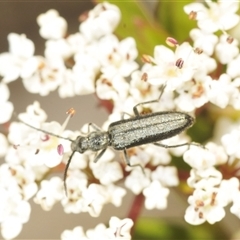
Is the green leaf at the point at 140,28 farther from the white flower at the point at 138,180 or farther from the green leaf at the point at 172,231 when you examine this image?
the green leaf at the point at 172,231

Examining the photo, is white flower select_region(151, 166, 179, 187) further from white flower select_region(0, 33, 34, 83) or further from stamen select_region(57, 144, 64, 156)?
white flower select_region(0, 33, 34, 83)

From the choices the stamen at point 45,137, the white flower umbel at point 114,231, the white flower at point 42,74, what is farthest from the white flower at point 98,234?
the white flower at point 42,74

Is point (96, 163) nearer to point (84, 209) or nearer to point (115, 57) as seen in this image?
point (84, 209)

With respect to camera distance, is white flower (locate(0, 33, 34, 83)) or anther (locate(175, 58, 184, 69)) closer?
anther (locate(175, 58, 184, 69))

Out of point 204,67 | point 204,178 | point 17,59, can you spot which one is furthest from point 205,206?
point 17,59

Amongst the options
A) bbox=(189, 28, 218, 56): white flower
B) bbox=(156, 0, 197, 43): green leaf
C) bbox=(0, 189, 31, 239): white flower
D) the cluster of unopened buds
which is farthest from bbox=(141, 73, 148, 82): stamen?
bbox=(0, 189, 31, 239): white flower

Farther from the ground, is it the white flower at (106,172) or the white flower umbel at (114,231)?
the white flower at (106,172)

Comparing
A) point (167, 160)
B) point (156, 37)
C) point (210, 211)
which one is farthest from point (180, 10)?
point (210, 211)
